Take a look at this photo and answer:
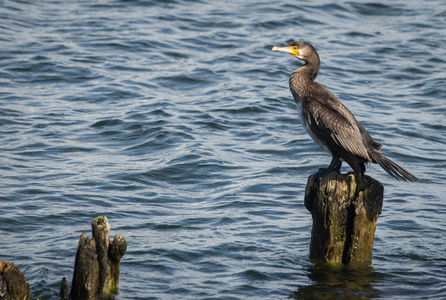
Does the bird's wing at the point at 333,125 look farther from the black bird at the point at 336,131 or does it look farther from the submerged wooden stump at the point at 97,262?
the submerged wooden stump at the point at 97,262

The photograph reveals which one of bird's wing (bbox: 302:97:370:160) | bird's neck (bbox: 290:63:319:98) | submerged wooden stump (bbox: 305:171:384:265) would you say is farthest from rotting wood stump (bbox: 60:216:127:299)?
bird's neck (bbox: 290:63:319:98)

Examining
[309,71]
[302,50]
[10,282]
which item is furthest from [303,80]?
[10,282]

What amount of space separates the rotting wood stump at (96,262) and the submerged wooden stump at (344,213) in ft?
6.04

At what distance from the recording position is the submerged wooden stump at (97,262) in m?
5.16

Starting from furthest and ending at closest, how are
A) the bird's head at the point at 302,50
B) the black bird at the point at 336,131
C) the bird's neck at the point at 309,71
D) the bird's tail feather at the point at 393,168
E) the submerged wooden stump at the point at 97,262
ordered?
the bird's head at the point at 302,50 < the bird's neck at the point at 309,71 < the black bird at the point at 336,131 < the bird's tail feather at the point at 393,168 < the submerged wooden stump at the point at 97,262

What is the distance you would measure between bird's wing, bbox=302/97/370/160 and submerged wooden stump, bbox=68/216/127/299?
8.11ft

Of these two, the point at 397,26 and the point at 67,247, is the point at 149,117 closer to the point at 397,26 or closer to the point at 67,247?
the point at 67,247

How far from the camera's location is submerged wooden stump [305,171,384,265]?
591 cm

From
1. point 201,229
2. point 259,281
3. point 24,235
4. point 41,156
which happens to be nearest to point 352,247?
point 259,281

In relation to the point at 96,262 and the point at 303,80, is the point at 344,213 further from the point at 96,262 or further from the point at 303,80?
the point at 96,262

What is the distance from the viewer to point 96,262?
17.3ft

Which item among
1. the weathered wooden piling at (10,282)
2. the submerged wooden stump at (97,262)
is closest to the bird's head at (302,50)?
the submerged wooden stump at (97,262)

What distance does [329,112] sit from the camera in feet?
22.1

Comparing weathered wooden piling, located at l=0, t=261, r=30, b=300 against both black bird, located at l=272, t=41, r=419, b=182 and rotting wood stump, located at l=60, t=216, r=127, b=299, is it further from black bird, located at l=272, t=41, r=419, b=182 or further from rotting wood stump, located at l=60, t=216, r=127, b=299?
black bird, located at l=272, t=41, r=419, b=182
